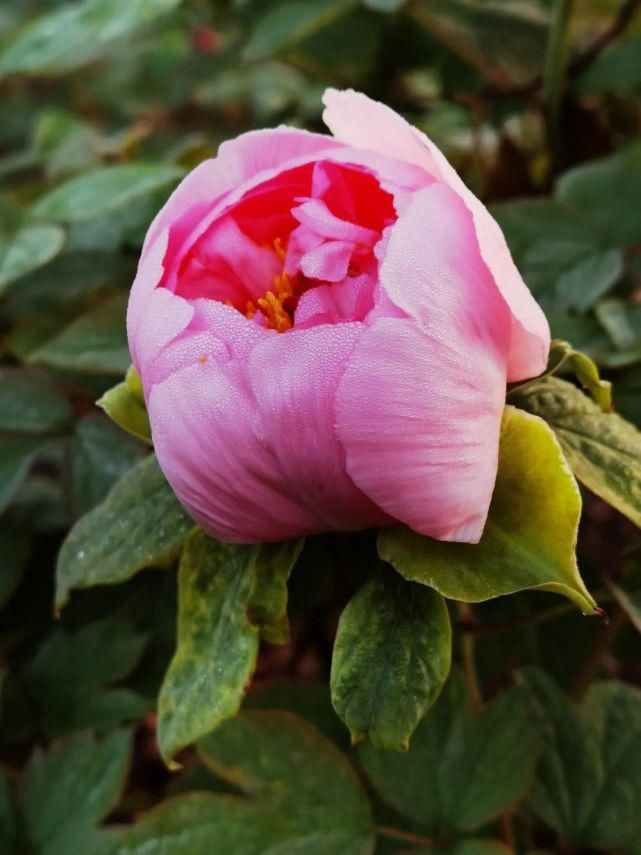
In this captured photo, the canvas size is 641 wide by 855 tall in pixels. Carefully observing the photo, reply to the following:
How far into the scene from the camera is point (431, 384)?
0.99 feet

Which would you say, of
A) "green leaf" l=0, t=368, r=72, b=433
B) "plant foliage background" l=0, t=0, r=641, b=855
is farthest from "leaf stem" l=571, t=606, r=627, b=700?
"green leaf" l=0, t=368, r=72, b=433

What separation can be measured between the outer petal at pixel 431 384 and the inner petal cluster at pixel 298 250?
3cm

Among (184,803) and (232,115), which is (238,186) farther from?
(232,115)

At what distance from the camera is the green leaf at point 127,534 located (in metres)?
0.39

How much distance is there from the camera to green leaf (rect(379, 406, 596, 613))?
0.32m

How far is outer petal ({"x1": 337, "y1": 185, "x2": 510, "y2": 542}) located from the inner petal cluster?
0.08 ft

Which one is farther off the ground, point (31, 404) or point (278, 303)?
point (278, 303)

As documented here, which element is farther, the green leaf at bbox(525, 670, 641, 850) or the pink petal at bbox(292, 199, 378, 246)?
the green leaf at bbox(525, 670, 641, 850)

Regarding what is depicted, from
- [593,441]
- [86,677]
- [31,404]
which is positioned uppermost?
[593,441]

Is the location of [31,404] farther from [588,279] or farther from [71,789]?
[588,279]

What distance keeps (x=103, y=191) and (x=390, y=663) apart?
1.28 ft

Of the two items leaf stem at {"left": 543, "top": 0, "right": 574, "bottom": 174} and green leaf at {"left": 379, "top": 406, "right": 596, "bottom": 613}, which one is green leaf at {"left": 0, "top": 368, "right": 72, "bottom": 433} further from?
leaf stem at {"left": 543, "top": 0, "right": 574, "bottom": 174}

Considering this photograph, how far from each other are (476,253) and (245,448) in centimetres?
10

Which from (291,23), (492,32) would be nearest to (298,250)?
(291,23)
